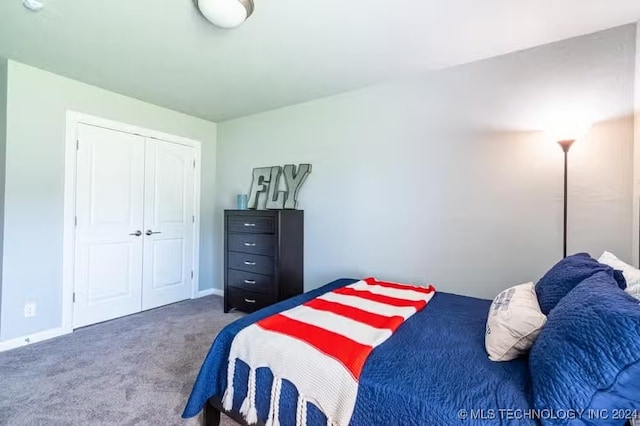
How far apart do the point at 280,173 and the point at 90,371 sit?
7.83 ft

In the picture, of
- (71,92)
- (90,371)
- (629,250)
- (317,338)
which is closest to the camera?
(317,338)

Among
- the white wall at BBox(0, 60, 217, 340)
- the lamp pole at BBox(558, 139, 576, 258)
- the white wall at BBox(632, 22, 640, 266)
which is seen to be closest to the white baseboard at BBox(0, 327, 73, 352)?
the white wall at BBox(0, 60, 217, 340)

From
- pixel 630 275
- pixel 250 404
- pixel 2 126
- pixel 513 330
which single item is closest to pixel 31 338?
pixel 2 126

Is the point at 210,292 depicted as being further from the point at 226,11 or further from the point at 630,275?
the point at 630,275

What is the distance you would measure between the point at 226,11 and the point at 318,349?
1.86 meters

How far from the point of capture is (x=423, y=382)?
40.8 inches

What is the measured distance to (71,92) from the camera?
2.77m

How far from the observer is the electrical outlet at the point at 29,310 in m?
2.52

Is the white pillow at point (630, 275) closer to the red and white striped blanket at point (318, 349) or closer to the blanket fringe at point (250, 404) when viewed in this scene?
the red and white striped blanket at point (318, 349)

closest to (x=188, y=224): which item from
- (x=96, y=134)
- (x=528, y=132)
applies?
(x=96, y=134)

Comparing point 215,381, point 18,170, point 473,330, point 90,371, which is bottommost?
point 90,371

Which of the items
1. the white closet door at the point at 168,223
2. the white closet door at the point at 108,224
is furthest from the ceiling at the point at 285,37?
the white closet door at the point at 168,223

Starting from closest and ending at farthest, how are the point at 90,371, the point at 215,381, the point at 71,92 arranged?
the point at 215,381 → the point at 90,371 → the point at 71,92

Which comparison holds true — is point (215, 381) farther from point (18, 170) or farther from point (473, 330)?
point (18, 170)
